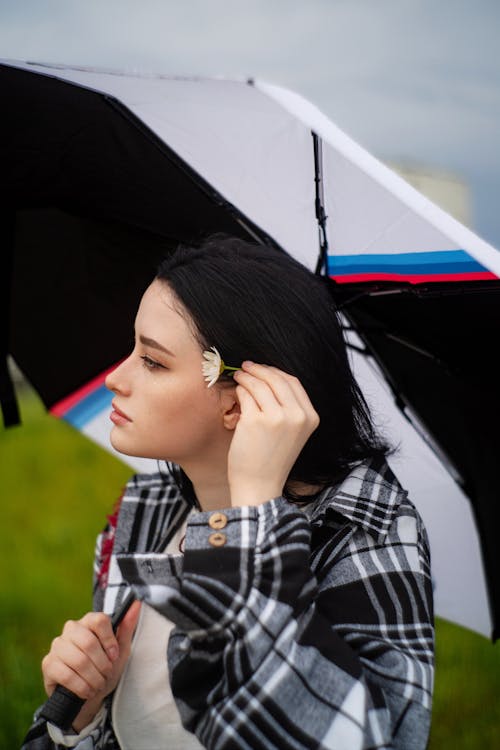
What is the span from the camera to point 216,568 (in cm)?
180

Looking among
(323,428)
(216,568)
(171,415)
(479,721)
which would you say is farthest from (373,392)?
(479,721)

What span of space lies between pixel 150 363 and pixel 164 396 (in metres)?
0.11

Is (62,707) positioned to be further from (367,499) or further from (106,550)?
(367,499)

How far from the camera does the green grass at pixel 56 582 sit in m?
3.89

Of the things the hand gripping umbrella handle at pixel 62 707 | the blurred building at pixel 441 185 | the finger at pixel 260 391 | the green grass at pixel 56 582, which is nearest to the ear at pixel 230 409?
the finger at pixel 260 391

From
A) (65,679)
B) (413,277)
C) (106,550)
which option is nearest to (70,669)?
(65,679)

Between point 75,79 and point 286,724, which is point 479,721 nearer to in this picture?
point 286,724

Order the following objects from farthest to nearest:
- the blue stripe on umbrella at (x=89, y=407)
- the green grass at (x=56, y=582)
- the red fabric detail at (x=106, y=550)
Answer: the green grass at (x=56, y=582) → the blue stripe on umbrella at (x=89, y=407) → the red fabric detail at (x=106, y=550)

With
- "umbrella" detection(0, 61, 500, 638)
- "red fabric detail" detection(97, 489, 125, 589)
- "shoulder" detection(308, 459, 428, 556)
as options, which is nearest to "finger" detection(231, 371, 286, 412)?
"shoulder" detection(308, 459, 428, 556)

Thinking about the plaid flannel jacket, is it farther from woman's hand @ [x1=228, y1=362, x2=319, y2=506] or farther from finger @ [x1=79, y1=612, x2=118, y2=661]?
finger @ [x1=79, y1=612, x2=118, y2=661]

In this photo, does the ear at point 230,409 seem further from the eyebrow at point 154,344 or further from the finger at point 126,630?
the finger at point 126,630

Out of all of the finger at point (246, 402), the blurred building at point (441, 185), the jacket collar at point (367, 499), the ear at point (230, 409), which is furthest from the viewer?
the blurred building at point (441, 185)

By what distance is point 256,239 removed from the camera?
2.74 m

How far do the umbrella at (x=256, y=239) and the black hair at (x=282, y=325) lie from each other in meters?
0.25
